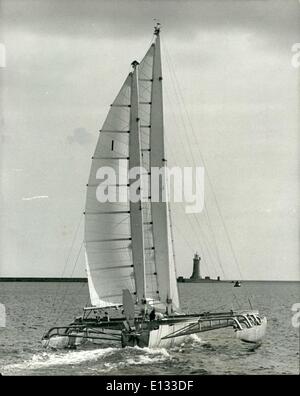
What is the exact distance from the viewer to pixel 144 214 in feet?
128

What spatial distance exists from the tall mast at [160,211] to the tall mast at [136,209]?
130cm

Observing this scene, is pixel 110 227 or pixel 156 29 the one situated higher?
pixel 156 29

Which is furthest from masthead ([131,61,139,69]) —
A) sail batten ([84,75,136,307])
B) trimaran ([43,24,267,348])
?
sail batten ([84,75,136,307])

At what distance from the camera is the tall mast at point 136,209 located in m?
37.1

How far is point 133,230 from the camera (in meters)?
37.6

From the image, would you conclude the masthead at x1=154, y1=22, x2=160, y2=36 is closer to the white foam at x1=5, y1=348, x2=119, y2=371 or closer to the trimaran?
the trimaran

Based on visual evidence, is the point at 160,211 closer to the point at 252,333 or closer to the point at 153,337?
the point at 153,337

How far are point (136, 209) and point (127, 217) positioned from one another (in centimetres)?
111

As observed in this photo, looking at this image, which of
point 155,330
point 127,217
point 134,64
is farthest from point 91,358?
point 134,64

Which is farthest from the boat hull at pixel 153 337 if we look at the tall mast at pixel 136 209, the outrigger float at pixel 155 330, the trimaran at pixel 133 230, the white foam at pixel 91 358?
the tall mast at pixel 136 209

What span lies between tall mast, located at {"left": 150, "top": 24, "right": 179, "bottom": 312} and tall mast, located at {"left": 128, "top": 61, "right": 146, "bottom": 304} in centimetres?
130

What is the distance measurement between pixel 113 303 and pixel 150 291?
2.07 metres
